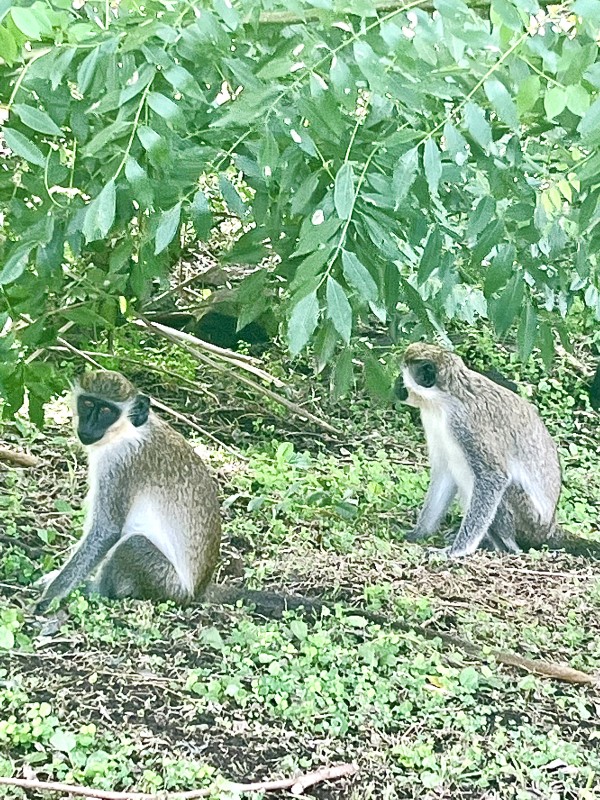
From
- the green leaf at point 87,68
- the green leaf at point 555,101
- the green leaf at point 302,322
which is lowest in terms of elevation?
the green leaf at point 302,322

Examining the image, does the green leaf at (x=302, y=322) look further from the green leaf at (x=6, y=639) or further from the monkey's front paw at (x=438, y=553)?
the monkey's front paw at (x=438, y=553)

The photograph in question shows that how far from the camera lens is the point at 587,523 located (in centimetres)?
885

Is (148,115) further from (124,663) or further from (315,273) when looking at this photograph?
(124,663)

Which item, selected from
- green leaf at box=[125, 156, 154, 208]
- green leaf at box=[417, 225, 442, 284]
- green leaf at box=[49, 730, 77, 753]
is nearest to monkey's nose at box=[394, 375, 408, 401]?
green leaf at box=[417, 225, 442, 284]

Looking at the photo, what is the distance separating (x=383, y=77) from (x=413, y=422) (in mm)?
7163

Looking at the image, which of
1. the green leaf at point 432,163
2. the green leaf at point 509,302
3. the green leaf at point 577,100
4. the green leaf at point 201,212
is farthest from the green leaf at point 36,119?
the green leaf at point 509,302

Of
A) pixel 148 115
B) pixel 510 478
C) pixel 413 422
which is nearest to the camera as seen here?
pixel 148 115

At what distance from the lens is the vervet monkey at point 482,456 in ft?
26.9

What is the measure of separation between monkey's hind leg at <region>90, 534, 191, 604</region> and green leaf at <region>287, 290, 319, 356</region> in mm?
2784

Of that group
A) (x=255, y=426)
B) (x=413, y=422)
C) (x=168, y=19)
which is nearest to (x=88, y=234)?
(x=168, y=19)

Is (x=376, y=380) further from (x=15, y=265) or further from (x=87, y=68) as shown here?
(x=87, y=68)

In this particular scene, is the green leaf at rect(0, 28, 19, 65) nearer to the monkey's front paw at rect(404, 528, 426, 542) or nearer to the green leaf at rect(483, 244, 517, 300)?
the green leaf at rect(483, 244, 517, 300)

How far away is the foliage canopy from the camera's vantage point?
3.47 meters

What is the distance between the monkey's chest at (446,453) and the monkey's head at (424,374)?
0.17 meters
